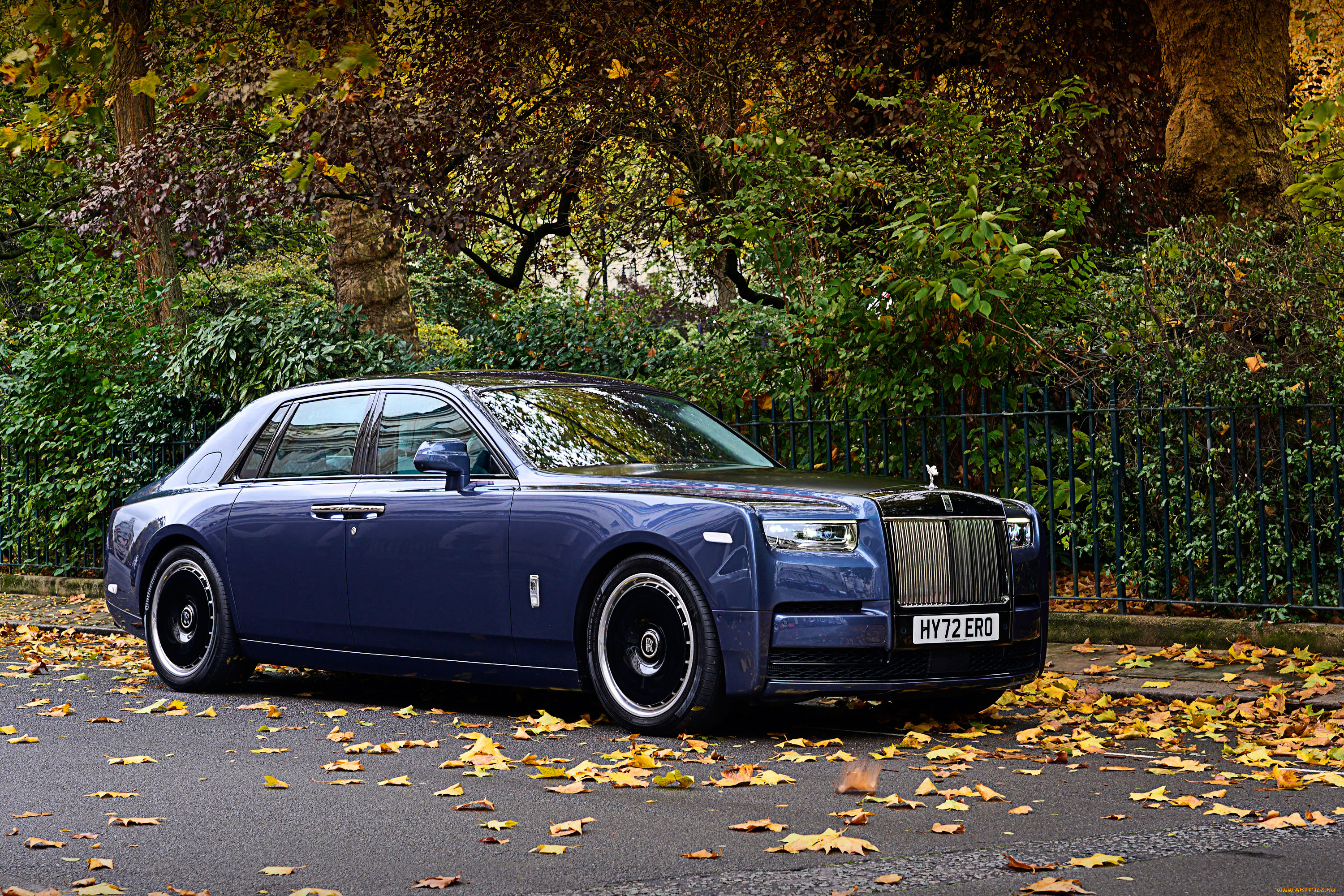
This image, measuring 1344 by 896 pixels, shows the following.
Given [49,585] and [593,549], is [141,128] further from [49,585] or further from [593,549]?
[593,549]

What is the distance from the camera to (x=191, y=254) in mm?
18188

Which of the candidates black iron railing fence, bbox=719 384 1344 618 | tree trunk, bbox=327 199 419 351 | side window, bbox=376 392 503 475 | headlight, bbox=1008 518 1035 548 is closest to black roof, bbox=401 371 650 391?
side window, bbox=376 392 503 475

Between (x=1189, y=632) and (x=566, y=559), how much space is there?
419 cm

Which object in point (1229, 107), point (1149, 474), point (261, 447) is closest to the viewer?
point (261, 447)

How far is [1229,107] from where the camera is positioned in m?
13.0

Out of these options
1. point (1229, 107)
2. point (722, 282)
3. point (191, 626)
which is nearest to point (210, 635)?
point (191, 626)

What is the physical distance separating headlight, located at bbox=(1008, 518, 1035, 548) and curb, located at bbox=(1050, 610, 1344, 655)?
250 centimetres

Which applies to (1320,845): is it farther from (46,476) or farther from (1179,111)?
(46,476)

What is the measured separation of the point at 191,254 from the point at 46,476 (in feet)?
10.8

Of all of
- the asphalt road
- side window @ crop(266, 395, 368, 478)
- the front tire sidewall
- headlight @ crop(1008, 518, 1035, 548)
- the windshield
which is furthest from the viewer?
the front tire sidewall

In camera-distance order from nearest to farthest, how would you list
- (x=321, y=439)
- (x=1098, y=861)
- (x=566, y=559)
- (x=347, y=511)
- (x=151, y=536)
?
(x=1098, y=861) < (x=566, y=559) < (x=347, y=511) < (x=321, y=439) < (x=151, y=536)

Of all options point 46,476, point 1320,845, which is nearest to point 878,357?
point 1320,845

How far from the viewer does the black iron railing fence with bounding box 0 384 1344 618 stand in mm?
9336

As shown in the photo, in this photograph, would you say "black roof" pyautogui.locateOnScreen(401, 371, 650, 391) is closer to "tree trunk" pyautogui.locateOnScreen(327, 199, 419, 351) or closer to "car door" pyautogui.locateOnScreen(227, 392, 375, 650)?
"car door" pyautogui.locateOnScreen(227, 392, 375, 650)
